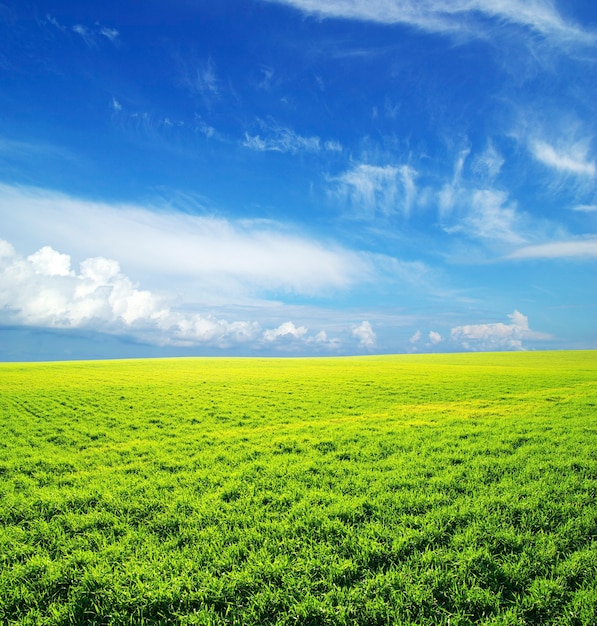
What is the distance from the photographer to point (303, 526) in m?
6.77

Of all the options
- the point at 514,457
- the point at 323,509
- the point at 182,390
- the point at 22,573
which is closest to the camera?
the point at 22,573

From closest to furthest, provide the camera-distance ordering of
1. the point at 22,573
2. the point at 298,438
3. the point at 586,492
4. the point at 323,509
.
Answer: the point at 22,573
the point at 323,509
the point at 586,492
the point at 298,438

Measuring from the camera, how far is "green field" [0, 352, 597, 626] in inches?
194

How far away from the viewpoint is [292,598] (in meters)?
4.95

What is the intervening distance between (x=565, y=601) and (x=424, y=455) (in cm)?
605

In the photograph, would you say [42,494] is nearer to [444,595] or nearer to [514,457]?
[444,595]

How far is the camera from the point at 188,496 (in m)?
8.22

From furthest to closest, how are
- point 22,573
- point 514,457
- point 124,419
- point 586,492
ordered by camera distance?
point 124,419, point 514,457, point 586,492, point 22,573

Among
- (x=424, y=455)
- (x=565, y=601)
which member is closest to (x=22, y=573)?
(x=565, y=601)

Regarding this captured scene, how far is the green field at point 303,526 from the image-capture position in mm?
4922

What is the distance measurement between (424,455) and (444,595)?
20.3 ft

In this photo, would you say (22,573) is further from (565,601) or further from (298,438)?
(298,438)

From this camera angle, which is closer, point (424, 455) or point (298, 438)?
point (424, 455)

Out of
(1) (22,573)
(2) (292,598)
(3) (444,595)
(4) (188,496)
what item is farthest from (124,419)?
(3) (444,595)
